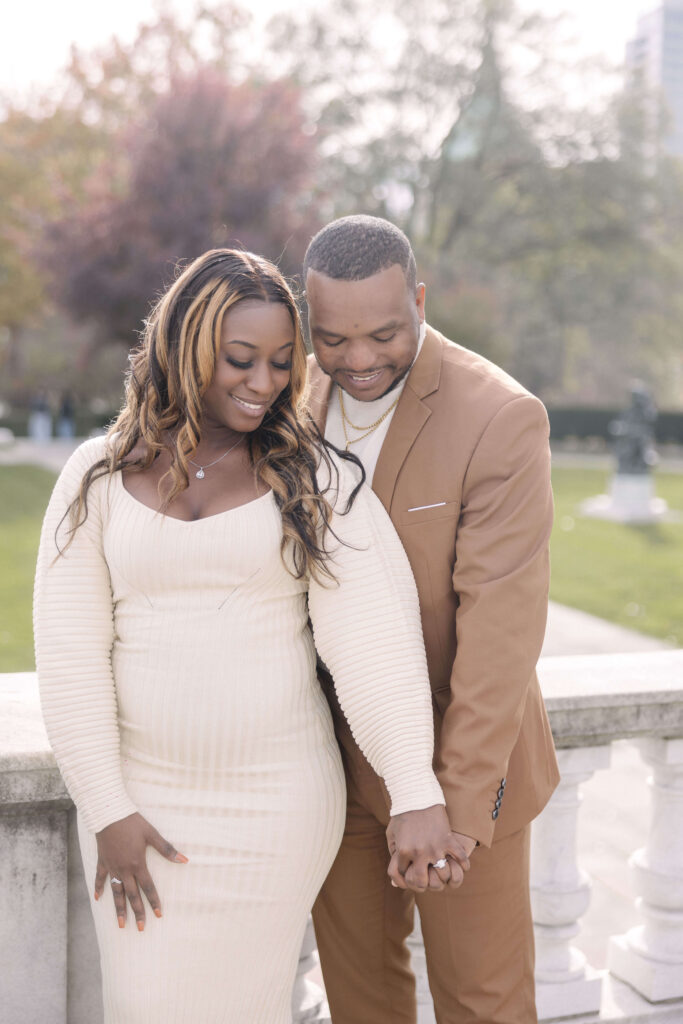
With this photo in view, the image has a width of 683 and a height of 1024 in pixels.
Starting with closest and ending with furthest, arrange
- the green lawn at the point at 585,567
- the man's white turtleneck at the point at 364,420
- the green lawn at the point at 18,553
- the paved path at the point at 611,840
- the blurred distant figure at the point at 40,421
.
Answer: the man's white turtleneck at the point at 364,420
the paved path at the point at 611,840
the green lawn at the point at 18,553
the green lawn at the point at 585,567
the blurred distant figure at the point at 40,421

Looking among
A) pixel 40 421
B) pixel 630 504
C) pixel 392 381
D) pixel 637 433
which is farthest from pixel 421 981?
pixel 40 421

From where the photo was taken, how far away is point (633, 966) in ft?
9.51

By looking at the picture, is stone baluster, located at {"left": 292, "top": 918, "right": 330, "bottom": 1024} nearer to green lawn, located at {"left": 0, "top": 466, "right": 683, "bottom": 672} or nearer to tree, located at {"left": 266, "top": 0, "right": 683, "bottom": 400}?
green lawn, located at {"left": 0, "top": 466, "right": 683, "bottom": 672}

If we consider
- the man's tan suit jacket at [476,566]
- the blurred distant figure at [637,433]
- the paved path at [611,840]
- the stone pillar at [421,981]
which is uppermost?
the man's tan suit jacket at [476,566]

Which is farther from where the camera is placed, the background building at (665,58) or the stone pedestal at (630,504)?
the background building at (665,58)

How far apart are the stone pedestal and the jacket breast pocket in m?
16.3

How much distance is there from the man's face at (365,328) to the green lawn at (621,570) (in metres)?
7.55

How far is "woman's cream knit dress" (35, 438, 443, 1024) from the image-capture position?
6.88 ft

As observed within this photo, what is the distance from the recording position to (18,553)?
1240 cm

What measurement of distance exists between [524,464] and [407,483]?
0.26m

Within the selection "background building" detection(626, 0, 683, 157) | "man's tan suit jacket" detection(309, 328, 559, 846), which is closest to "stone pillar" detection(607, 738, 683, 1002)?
"man's tan suit jacket" detection(309, 328, 559, 846)

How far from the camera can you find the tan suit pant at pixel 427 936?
231 cm

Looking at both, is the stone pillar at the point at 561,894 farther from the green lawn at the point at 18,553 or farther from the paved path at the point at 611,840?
the green lawn at the point at 18,553

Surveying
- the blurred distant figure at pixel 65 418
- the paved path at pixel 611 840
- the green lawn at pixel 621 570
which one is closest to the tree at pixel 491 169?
the blurred distant figure at pixel 65 418
